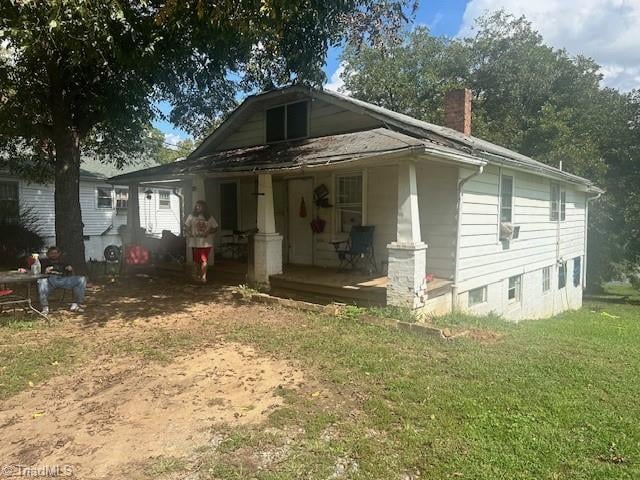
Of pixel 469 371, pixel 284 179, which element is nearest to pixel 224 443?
pixel 469 371

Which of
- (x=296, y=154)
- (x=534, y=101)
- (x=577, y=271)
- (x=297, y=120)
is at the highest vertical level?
(x=534, y=101)

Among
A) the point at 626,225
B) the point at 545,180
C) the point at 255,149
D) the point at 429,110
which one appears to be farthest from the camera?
the point at 429,110

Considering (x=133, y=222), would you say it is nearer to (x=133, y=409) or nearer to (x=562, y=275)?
(x=133, y=409)

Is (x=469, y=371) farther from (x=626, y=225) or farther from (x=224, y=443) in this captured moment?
(x=626, y=225)

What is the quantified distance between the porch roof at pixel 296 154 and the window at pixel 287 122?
13.9 inches

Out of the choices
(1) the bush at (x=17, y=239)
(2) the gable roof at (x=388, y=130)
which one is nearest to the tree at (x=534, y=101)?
(2) the gable roof at (x=388, y=130)

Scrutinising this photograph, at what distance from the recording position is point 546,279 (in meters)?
14.3

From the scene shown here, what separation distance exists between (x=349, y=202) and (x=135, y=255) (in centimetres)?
605

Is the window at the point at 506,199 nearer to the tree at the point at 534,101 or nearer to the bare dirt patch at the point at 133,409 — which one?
the bare dirt patch at the point at 133,409

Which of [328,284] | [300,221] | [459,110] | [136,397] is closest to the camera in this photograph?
[136,397]

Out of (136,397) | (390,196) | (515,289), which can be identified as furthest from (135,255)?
(515,289)

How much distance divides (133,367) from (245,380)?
142cm

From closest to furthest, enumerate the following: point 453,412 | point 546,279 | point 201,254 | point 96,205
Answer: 1. point 453,412
2. point 201,254
3. point 546,279
4. point 96,205

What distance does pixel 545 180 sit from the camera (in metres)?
13.0
